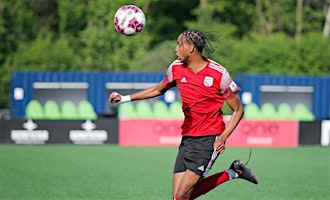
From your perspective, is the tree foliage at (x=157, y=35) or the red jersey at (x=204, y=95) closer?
the red jersey at (x=204, y=95)

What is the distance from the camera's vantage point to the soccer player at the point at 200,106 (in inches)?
319

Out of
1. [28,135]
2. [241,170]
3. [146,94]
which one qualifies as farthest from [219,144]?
[28,135]

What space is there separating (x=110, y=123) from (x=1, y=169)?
23.4 ft

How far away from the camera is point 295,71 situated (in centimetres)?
3647

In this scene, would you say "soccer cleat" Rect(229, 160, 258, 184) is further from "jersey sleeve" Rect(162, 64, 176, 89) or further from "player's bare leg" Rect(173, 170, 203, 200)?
"jersey sleeve" Rect(162, 64, 176, 89)

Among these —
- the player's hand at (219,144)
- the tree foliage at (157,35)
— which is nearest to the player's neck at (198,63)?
the player's hand at (219,144)

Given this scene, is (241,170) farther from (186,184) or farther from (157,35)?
(157,35)

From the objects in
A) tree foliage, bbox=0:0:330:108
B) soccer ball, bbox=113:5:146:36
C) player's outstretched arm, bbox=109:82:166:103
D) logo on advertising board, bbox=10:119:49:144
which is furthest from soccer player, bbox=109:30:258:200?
tree foliage, bbox=0:0:330:108

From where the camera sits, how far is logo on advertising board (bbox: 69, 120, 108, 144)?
21.9 metres

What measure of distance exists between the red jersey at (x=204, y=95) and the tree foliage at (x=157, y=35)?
65.1 feet

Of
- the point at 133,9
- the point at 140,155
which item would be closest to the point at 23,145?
the point at 140,155

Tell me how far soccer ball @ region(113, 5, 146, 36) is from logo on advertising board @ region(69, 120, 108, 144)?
42.3 feet

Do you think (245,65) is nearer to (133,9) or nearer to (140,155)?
(140,155)

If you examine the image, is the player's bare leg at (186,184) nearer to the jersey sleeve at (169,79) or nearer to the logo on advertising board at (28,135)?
the jersey sleeve at (169,79)
